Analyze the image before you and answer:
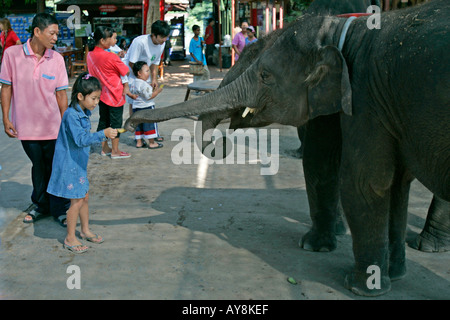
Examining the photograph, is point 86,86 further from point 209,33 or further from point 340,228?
point 209,33

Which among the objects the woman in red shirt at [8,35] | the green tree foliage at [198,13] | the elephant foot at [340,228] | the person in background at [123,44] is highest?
the green tree foliage at [198,13]

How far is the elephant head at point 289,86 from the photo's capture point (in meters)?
3.82

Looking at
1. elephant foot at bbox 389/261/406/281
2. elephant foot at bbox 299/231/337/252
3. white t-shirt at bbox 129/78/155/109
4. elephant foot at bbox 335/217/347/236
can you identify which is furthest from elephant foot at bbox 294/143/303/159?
elephant foot at bbox 389/261/406/281

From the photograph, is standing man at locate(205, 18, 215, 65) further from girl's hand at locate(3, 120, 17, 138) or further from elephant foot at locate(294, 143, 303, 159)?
girl's hand at locate(3, 120, 17, 138)

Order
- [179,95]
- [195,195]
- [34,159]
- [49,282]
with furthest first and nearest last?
[179,95] < [195,195] < [34,159] < [49,282]

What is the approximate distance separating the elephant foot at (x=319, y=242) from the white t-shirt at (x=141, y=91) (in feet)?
14.0

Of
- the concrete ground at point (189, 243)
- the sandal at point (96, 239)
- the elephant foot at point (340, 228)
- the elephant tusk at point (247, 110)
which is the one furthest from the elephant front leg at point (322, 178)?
the sandal at point (96, 239)

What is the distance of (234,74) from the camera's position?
4.70 m

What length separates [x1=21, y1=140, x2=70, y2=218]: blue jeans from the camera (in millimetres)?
5422

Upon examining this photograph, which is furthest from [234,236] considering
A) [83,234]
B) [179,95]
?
[179,95]

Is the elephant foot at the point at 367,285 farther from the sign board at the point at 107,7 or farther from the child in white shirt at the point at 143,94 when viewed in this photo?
the sign board at the point at 107,7

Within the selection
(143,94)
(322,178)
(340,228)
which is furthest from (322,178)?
(143,94)

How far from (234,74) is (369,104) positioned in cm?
136
